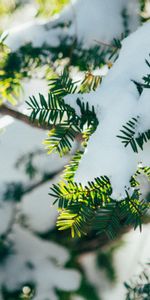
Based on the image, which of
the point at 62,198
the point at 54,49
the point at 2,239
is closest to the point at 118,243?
the point at 2,239

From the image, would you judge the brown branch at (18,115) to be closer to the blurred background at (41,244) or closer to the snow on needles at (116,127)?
the snow on needles at (116,127)

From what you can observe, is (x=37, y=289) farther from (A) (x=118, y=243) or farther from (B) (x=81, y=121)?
(B) (x=81, y=121)

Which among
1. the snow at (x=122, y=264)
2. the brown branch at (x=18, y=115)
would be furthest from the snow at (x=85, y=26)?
the snow at (x=122, y=264)

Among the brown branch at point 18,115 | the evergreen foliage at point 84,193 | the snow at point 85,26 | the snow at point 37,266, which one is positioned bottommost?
the snow at point 37,266

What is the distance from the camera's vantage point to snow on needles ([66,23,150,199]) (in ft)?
1.86

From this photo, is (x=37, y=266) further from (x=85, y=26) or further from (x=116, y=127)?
(x=116, y=127)

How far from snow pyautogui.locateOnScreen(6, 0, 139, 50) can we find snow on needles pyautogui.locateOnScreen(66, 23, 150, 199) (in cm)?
52

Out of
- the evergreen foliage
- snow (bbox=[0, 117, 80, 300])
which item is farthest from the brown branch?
snow (bbox=[0, 117, 80, 300])

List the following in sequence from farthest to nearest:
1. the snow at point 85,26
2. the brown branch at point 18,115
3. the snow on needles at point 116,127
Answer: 1. the snow at point 85,26
2. the brown branch at point 18,115
3. the snow on needles at point 116,127

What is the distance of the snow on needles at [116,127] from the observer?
1.86 feet

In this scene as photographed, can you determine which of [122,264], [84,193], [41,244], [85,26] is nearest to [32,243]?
[41,244]

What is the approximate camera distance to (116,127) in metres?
0.57

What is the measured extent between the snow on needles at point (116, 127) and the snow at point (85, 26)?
0.52 metres

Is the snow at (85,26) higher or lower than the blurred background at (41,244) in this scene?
higher
